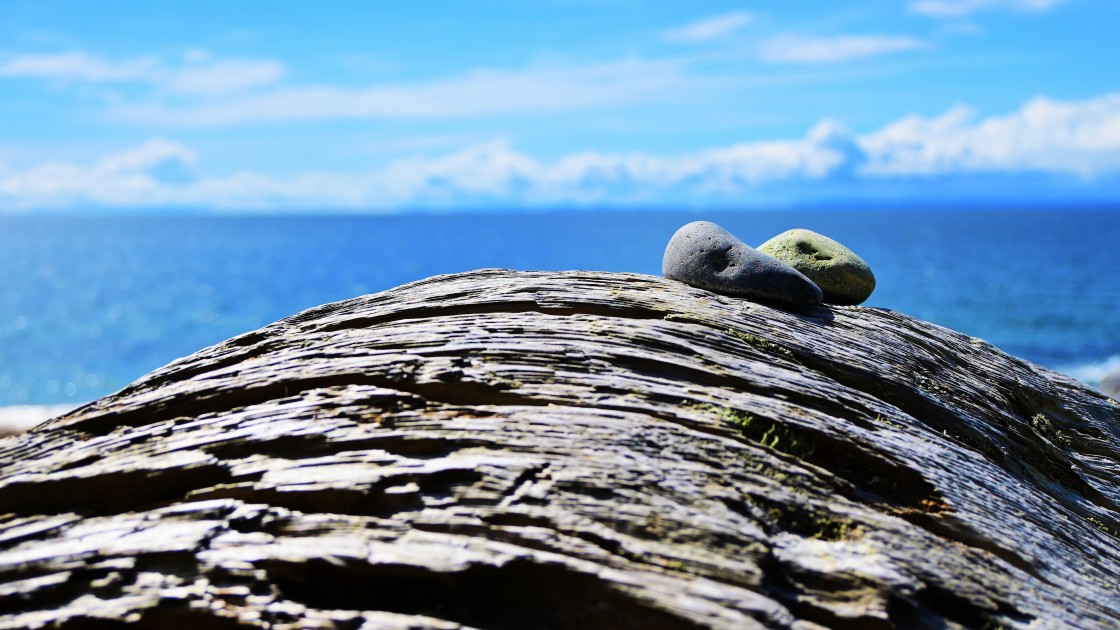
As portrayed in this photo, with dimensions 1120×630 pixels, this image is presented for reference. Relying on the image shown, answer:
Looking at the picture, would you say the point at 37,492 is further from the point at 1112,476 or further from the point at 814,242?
the point at 1112,476


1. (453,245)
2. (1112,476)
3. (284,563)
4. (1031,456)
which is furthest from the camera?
(453,245)

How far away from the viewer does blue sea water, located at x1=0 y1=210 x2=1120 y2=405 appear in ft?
123

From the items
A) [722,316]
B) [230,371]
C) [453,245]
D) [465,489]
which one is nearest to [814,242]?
[722,316]

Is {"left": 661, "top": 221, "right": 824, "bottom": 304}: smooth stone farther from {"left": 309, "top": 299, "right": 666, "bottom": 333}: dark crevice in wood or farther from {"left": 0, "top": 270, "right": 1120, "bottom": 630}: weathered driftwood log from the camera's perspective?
{"left": 309, "top": 299, "right": 666, "bottom": 333}: dark crevice in wood

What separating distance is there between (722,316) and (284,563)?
3.55m

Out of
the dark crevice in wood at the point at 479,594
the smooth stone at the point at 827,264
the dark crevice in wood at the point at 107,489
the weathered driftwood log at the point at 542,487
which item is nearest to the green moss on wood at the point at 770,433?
Result: the weathered driftwood log at the point at 542,487

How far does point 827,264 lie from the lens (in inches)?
288

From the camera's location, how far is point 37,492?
4969 mm

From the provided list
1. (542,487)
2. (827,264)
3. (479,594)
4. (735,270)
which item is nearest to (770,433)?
(542,487)

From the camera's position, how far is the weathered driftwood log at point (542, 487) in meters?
4.15

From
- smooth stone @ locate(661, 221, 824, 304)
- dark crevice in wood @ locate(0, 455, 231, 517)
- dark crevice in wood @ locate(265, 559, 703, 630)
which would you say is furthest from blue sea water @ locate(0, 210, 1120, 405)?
dark crevice in wood @ locate(265, 559, 703, 630)

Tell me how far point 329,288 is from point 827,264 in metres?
60.8

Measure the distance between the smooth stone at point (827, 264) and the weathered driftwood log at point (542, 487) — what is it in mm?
1049

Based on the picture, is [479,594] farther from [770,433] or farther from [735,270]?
[735,270]
